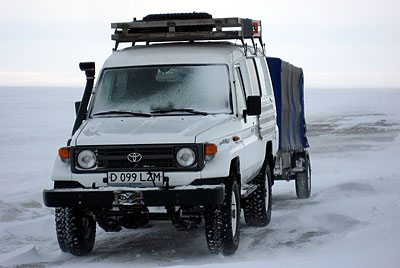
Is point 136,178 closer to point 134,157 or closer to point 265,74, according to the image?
point 134,157

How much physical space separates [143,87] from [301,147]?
633 cm

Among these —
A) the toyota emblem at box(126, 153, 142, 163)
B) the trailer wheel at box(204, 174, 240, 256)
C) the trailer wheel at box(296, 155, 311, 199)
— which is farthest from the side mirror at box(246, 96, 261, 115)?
the trailer wheel at box(296, 155, 311, 199)

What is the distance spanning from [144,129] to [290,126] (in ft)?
20.5

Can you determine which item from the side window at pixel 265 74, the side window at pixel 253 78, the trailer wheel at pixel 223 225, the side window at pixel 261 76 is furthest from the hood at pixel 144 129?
the side window at pixel 265 74

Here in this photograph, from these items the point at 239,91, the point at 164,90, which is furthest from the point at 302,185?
the point at 164,90

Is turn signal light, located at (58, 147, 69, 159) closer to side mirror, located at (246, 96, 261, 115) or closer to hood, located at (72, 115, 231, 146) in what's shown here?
hood, located at (72, 115, 231, 146)

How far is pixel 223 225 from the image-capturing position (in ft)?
28.4

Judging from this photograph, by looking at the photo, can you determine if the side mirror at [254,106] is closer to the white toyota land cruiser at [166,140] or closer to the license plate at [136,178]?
the white toyota land cruiser at [166,140]

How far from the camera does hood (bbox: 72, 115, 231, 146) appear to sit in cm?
849

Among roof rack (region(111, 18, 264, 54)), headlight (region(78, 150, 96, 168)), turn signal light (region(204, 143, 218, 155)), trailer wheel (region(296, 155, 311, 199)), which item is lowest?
trailer wheel (region(296, 155, 311, 199))

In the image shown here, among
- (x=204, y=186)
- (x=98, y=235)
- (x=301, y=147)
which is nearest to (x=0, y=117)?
(x=301, y=147)

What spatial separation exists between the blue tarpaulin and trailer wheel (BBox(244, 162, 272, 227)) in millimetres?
2255

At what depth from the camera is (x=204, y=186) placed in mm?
8312

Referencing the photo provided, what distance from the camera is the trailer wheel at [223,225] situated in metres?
8.59
